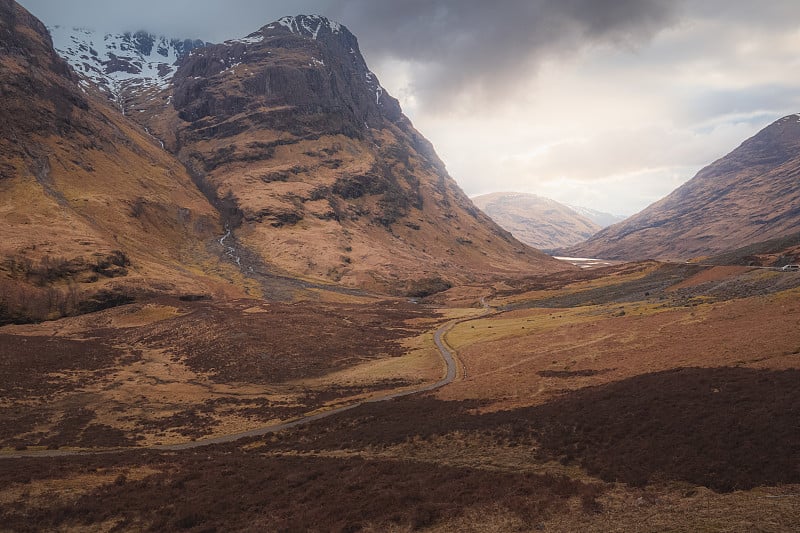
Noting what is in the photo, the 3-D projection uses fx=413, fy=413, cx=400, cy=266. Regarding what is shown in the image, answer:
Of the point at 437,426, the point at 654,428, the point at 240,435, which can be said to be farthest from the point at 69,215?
the point at 654,428

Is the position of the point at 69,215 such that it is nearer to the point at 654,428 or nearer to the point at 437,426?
the point at 437,426

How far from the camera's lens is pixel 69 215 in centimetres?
13362

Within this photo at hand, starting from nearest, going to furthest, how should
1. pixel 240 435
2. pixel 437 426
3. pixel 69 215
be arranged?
1. pixel 437 426
2. pixel 240 435
3. pixel 69 215

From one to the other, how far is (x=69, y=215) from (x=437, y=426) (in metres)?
151

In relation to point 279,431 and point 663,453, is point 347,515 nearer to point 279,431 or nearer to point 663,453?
point 663,453

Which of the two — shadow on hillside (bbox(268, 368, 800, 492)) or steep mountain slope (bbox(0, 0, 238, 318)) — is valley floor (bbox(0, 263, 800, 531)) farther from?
steep mountain slope (bbox(0, 0, 238, 318))

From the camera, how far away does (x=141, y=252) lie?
481ft

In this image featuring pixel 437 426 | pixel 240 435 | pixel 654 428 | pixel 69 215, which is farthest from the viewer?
pixel 69 215

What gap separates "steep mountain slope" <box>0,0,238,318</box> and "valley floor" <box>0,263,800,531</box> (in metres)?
36.3

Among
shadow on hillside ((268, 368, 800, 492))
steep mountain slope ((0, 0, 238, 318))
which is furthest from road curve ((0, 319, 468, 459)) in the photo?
steep mountain slope ((0, 0, 238, 318))

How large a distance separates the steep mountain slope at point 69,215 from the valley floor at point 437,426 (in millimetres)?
36282

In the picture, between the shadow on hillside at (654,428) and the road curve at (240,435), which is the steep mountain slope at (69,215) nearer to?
the road curve at (240,435)

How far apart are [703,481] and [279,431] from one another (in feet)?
117

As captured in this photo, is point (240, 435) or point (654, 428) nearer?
point (654, 428)
